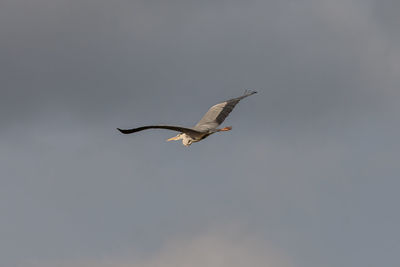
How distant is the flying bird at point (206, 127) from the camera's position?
55.4 meters

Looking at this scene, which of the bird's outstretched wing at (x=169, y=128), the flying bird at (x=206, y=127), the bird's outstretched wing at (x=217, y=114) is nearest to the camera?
the bird's outstretched wing at (x=169, y=128)

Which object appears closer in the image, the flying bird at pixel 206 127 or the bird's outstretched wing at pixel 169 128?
the bird's outstretched wing at pixel 169 128

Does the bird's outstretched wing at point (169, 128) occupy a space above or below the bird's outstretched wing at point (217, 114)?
below

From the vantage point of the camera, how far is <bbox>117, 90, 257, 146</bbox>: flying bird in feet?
182

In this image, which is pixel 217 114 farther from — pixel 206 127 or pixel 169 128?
pixel 169 128

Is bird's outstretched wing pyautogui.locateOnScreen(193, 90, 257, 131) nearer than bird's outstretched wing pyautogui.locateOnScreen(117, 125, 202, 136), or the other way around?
bird's outstretched wing pyautogui.locateOnScreen(117, 125, 202, 136)

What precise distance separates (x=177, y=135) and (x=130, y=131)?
472 inches

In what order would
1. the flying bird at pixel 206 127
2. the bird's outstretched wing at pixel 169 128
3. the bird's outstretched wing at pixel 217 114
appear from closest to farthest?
the bird's outstretched wing at pixel 169 128
the flying bird at pixel 206 127
the bird's outstretched wing at pixel 217 114

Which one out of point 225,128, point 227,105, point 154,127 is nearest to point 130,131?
point 154,127

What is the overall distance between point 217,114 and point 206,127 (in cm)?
520

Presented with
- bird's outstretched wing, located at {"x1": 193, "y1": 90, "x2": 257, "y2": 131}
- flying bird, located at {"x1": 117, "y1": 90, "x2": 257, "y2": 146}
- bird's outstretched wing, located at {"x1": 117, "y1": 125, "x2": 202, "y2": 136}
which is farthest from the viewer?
bird's outstretched wing, located at {"x1": 193, "y1": 90, "x2": 257, "y2": 131}

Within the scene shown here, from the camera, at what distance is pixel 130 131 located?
5184 centimetres

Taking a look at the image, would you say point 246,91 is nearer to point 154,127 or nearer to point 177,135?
point 177,135

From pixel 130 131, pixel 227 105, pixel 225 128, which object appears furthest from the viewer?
pixel 227 105
